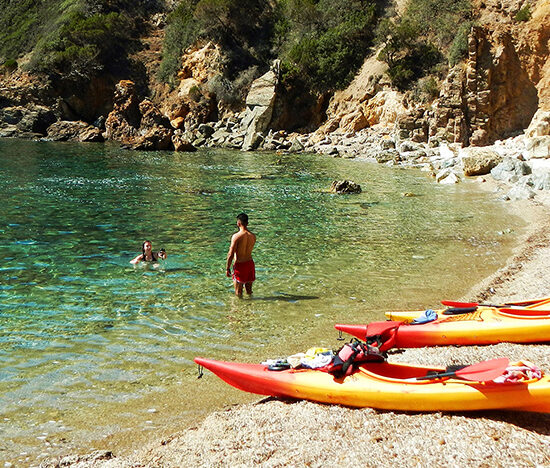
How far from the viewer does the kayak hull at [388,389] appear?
4.02 meters

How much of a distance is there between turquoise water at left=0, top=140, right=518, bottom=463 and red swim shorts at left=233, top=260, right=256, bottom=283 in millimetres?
333

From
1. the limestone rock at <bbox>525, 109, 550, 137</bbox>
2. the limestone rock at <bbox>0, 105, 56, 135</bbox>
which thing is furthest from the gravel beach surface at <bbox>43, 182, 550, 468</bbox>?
the limestone rock at <bbox>0, 105, 56, 135</bbox>

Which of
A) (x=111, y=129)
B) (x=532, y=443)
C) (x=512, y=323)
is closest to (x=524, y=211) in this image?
(x=512, y=323)

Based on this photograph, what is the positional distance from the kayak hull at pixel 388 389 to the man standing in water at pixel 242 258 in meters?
3.06

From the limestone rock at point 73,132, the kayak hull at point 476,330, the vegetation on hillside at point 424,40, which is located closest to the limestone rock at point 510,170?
the kayak hull at point 476,330

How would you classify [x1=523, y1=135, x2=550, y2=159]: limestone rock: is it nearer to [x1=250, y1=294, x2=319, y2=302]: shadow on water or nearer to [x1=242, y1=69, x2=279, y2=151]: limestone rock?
[x1=250, y1=294, x2=319, y2=302]: shadow on water

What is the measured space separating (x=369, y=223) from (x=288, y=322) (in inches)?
308

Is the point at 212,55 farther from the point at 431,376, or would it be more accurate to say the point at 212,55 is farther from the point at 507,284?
the point at 431,376

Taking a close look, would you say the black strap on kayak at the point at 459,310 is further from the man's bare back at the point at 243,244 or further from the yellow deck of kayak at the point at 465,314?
the man's bare back at the point at 243,244

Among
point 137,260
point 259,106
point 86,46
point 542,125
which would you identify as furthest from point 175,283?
point 86,46

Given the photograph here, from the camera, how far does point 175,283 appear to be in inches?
349

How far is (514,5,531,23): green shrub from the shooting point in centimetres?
3157

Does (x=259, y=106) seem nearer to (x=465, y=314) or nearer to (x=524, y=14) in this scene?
(x=524, y=14)

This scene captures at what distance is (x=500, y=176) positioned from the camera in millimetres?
21719
